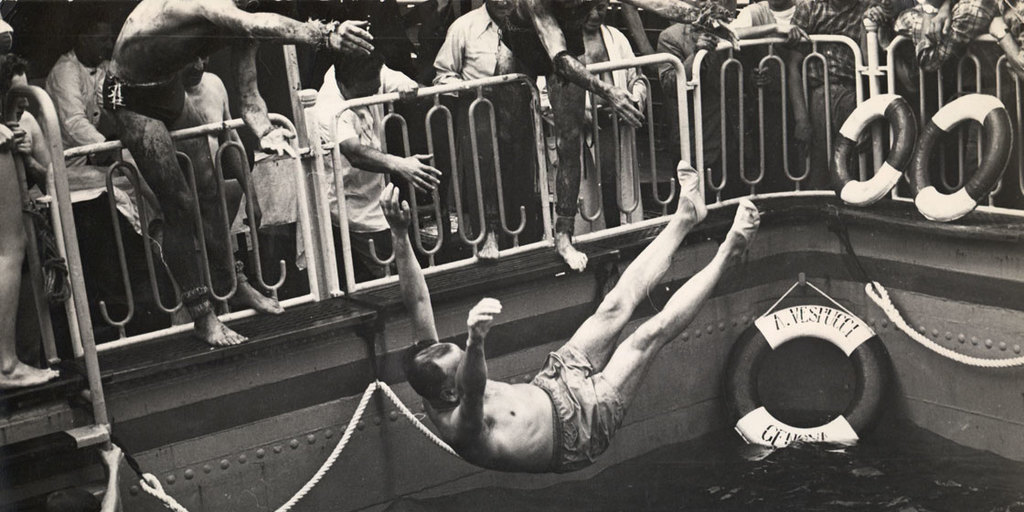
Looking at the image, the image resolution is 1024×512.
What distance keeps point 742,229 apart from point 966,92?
3.82ft

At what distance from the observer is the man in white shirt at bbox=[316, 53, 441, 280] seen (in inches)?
199

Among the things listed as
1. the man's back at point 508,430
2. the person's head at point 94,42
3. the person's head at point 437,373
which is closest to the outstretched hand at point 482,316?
the person's head at point 437,373

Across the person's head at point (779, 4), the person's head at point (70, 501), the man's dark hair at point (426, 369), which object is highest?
the person's head at point (779, 4)

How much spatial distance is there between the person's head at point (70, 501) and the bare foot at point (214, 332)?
73 cm

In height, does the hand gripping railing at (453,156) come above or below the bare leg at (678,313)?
above

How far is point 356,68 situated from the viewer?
5035 millimetres

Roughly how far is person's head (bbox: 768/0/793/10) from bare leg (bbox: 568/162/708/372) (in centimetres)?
88

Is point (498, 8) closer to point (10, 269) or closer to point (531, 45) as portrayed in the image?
point (531, 45)

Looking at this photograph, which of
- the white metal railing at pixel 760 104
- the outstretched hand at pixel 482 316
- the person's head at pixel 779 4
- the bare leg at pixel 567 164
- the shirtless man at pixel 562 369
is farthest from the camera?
the person's head at pixel 779 4

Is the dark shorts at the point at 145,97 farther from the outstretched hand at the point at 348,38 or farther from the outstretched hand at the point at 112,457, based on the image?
the outstretched hand at the point at 112,457

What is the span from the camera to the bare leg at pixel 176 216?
187 inches

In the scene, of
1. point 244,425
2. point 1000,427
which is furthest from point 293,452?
point 1000,427

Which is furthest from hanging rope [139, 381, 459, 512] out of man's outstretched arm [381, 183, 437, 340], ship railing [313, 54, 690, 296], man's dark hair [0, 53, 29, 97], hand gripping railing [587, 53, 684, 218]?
man's dark hair [0, 53, 29, 97]

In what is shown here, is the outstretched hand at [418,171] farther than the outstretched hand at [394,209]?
Yes
